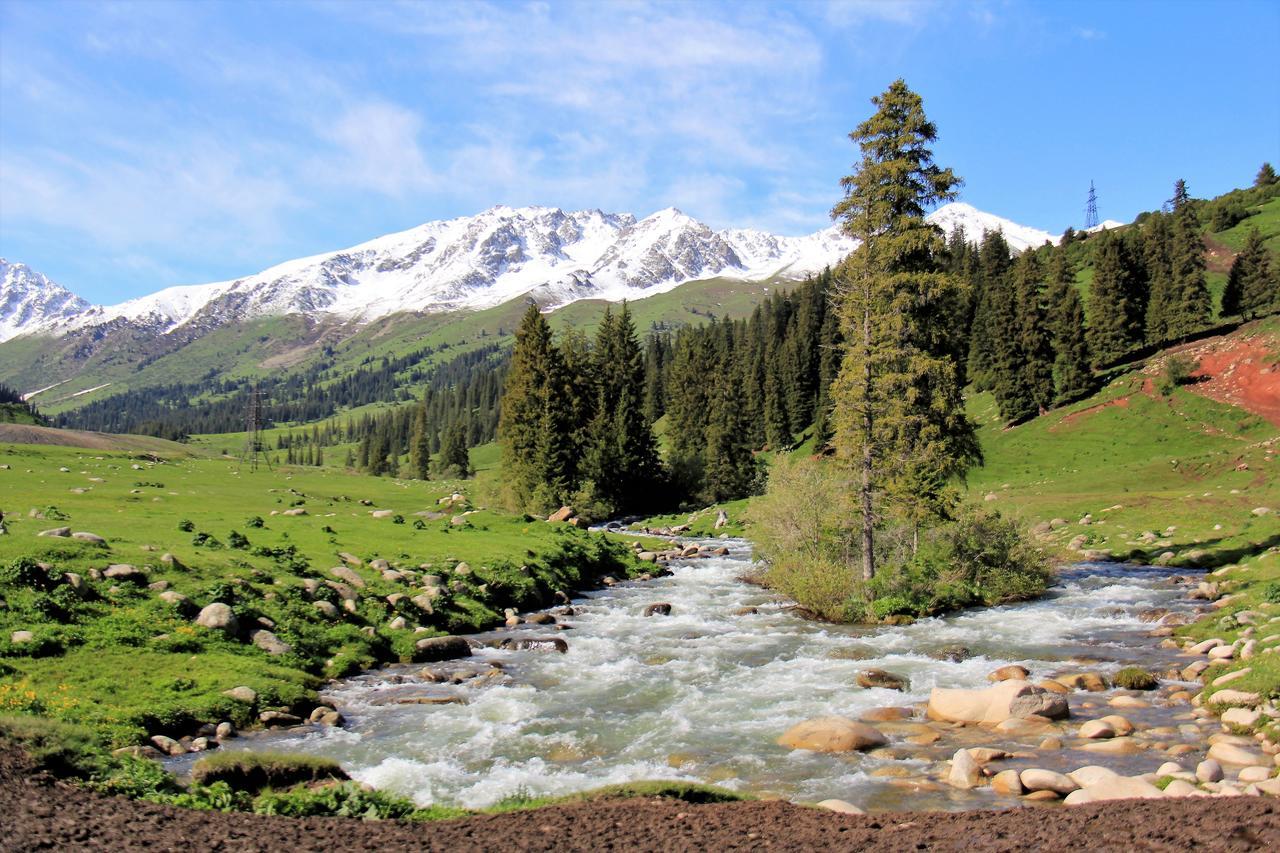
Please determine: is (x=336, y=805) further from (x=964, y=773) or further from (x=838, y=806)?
(x=964, y=773)

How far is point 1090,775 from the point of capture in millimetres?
12344

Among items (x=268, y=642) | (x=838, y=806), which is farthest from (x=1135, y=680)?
(x=268, y=642)

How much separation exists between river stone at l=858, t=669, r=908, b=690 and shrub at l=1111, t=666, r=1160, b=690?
16.8 feet

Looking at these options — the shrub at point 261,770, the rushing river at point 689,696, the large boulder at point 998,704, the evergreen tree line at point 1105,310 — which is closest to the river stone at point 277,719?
the rushing river at point 689,696

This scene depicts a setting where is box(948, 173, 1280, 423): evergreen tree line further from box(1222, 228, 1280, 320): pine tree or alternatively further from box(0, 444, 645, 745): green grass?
box(0, 444, 645, 745): green grass

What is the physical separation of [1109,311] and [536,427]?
66.2 metres

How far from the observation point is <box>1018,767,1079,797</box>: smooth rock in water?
12.3m

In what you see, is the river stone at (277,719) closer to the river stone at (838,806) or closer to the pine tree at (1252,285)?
the river stone at (838,806)

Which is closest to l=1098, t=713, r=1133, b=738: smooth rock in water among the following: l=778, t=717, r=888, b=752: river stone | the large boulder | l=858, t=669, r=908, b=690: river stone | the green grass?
the large boulder

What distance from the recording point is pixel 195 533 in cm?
3212

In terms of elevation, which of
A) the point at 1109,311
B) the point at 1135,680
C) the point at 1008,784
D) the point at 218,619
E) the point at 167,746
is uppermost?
the point at 1109,311

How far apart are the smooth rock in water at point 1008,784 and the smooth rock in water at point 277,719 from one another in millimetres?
14481

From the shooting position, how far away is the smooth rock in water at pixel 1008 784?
494 inches

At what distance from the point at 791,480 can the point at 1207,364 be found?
5801 cm
